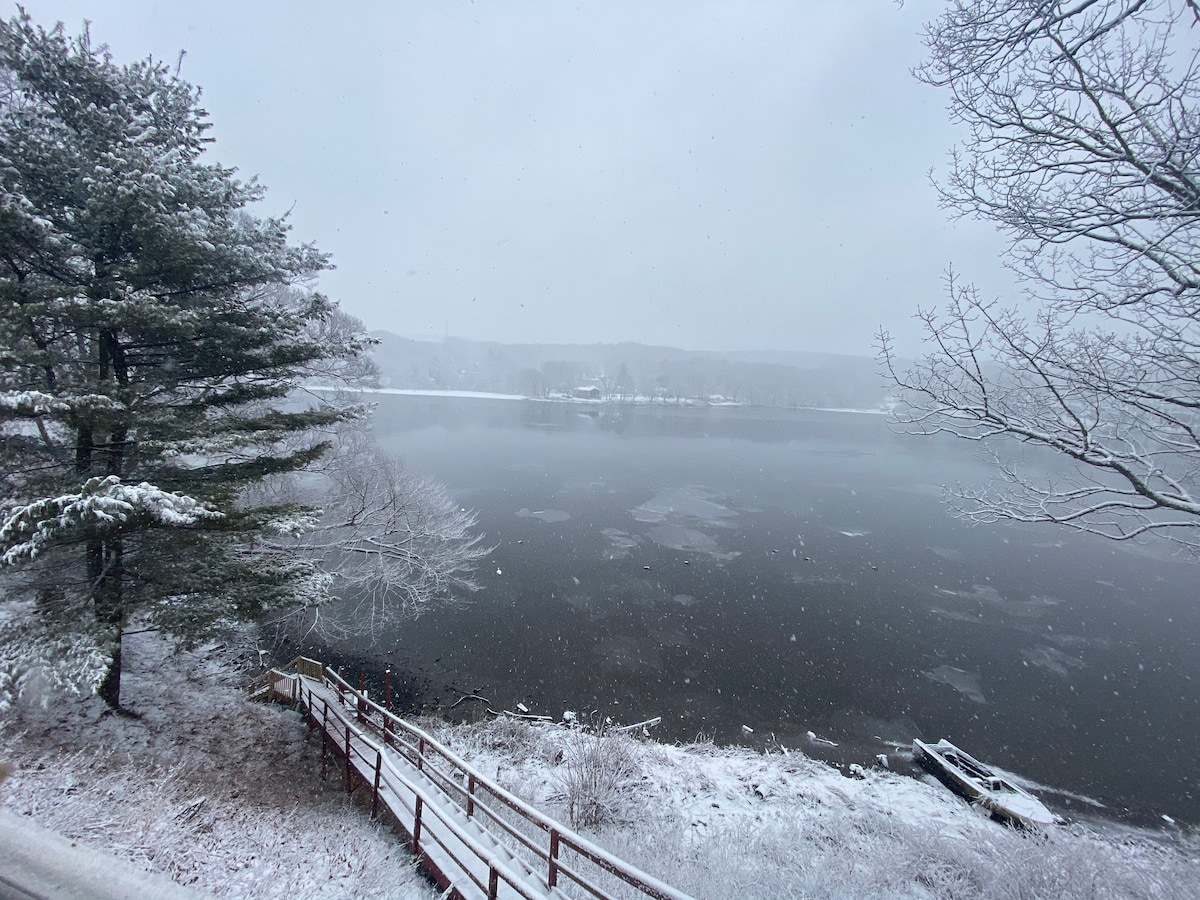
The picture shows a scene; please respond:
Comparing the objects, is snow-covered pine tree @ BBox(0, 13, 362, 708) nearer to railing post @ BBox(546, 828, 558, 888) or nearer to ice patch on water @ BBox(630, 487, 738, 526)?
railing post @ BBox(546, 828, 558, 888)

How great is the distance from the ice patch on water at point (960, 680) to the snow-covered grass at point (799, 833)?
464 cm

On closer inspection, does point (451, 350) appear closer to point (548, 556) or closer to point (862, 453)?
point (862, 453)

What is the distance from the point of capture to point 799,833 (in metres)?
8.00

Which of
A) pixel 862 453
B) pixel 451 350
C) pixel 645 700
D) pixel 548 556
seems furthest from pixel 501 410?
pixel 451 350

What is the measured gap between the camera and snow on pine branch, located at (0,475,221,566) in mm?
4719

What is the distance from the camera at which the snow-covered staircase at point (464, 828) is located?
448 centimetres

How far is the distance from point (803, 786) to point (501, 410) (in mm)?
87521

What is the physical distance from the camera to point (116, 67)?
6430mm

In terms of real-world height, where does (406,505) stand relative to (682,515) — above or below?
above

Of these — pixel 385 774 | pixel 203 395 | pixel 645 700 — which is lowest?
pixel 645 700

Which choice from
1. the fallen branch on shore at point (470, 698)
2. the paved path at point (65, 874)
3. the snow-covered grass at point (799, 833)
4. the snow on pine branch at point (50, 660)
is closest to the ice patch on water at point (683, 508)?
the fallen branch on shore at point (470, 698)

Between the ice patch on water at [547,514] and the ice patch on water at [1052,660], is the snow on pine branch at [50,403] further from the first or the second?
the ice patch on water at [1052,660]

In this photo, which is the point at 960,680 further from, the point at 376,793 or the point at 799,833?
the point at 376,793

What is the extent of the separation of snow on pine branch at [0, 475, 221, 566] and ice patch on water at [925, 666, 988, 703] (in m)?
19.4
